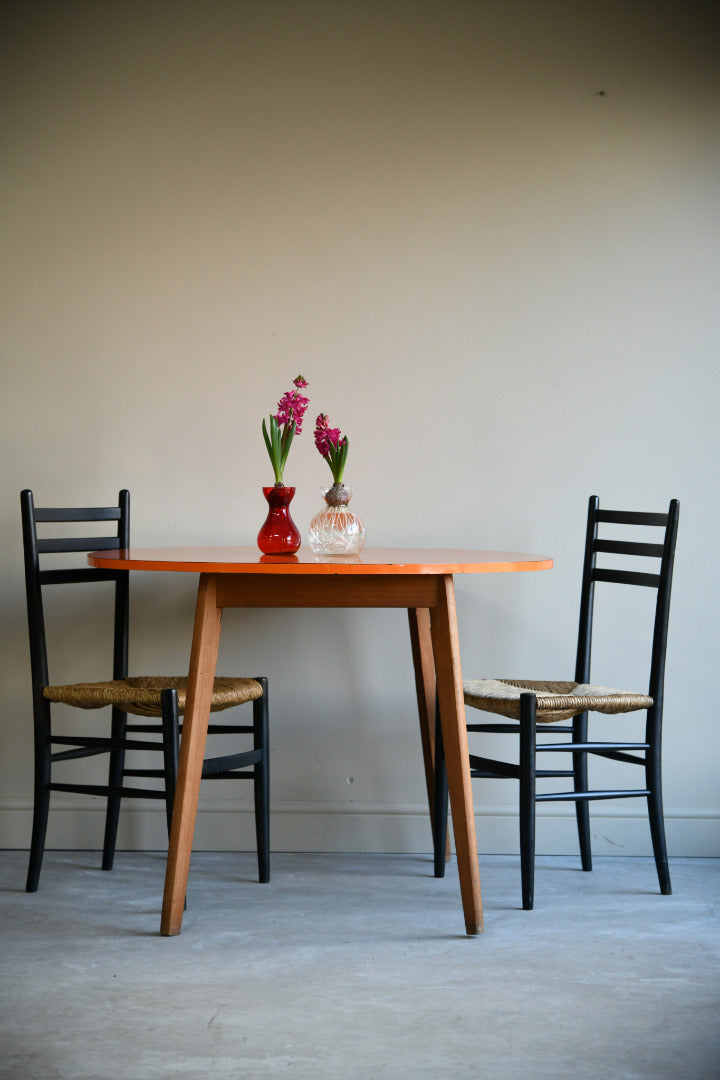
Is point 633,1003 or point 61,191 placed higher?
point 61,191

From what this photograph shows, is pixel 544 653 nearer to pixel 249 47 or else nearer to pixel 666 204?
pixel 666 204

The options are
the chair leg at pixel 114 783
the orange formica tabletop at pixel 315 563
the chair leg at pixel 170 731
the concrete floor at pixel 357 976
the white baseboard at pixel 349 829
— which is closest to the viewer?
the concrete floor at pixel 357 976

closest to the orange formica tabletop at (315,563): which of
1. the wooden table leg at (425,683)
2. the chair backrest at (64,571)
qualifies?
the chair backrest at (64,571)

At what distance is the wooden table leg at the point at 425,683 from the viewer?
3.09 m

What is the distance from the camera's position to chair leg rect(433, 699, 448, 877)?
115 inches

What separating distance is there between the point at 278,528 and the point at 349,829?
41.1 inches

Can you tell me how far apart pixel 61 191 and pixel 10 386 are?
0.64 meters

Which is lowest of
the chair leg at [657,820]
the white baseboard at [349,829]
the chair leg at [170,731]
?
the white baseboard at [349,829]

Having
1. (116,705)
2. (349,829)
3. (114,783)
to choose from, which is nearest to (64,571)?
(116,705)

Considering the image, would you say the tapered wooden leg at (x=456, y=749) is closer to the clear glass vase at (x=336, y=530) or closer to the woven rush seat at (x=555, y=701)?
the woven rush seat at (x=555, y=701)

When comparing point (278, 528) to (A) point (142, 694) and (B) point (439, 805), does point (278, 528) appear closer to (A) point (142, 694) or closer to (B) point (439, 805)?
(A) point (142, 694)

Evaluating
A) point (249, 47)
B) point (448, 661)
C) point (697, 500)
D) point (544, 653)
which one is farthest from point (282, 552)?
point (249, 47)

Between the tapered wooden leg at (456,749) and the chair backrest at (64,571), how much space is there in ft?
3.43

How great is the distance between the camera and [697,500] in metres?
3.32
